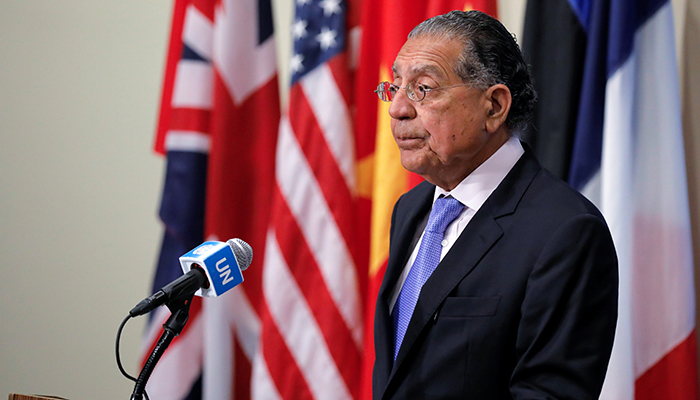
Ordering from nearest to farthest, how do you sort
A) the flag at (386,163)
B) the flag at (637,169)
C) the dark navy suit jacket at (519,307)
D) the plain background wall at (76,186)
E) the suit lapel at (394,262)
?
1. the dark navy suit jacket at (519,307)
2. the suit lapel at (394,262)
3. the flag at (637,169)
4. the flag at (386,163)
5. the plain background wall at (76,186)

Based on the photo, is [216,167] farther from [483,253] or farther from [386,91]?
[483,253]

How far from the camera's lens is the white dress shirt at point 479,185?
1187 mm

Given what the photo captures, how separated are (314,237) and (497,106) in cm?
119

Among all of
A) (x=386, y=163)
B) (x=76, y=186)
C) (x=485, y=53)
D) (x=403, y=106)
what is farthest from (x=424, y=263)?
(x=76, y=186)

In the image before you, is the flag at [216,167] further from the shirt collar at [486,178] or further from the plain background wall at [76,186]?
the shirt collar at [486,178]

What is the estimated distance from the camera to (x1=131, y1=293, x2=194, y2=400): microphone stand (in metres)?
0.84

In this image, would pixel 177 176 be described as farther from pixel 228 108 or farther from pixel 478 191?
pixel 478 191

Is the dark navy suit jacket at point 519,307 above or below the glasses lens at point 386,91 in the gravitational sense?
below

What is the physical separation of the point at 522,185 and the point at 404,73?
33 centimetres

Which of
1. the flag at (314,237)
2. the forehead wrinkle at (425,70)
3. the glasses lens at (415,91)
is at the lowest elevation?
the flag at (314,237)

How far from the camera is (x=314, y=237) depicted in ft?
7.39

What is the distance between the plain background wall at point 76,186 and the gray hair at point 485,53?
203 cm

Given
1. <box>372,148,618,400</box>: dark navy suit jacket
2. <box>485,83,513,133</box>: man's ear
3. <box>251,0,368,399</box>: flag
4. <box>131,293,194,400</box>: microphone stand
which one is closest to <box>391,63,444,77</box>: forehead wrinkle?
<box>485,83,513,133</box>: man's ear

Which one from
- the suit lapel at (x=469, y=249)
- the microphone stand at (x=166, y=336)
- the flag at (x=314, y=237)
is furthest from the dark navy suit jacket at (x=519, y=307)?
the flag at (x=314, y=237)
